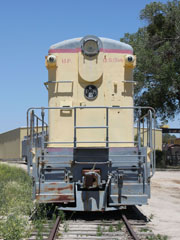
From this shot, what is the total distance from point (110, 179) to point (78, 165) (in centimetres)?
72

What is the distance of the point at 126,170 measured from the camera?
7.80 m

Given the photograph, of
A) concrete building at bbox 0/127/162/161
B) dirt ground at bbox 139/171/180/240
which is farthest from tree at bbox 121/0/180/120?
concrete building at bbox 0/127/162/161

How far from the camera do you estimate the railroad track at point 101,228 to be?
251 inches

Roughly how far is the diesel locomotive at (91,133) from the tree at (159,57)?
62.1 feet

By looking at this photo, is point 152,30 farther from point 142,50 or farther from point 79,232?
point 79,232

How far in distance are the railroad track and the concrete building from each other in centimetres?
4008

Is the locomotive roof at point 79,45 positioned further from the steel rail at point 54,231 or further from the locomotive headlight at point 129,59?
the steel rail at point 54,231

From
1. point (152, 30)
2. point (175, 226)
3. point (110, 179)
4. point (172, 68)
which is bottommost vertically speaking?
point (175, 226)

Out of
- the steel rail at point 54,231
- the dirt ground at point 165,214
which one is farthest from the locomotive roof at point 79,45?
the steel rail at point 54,231

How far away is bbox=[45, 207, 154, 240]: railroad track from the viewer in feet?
20.9

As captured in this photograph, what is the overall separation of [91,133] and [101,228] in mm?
2436

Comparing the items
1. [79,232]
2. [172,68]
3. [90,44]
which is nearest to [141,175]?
[79,232]

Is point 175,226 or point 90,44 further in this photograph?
point 90,44

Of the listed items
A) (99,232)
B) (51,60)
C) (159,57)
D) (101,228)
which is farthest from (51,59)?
(159,57)
